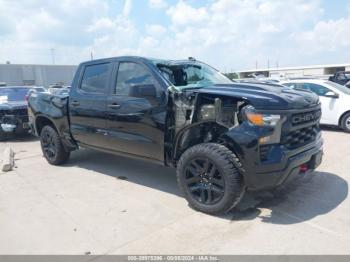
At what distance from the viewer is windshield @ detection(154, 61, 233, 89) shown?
15.2 ft

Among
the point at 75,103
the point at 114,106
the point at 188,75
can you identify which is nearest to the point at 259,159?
the point at 188,75

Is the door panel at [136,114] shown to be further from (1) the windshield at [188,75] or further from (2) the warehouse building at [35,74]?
(2) the warehouse building at [35,74]

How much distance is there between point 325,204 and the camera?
421cm

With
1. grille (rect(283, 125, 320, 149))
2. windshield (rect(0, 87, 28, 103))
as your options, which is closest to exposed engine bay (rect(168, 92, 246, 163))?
grille (rect(283, 125, 320, 149))

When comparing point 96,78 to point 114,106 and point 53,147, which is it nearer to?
point 114,106

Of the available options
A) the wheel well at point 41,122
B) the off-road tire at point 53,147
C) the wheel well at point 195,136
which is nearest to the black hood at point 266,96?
the wheel well at point 195,136

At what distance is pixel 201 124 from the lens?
4141 millimetres

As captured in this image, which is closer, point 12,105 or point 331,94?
point 331,94

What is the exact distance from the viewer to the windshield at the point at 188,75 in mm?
4641

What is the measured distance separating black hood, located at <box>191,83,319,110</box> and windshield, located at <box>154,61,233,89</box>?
57cm

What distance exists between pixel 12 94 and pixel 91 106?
6676mm

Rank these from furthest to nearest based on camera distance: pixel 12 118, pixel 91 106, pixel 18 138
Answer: pixel 18 138, pixel 12 118, pixel 91 106

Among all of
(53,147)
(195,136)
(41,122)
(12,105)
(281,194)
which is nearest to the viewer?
(195,136)

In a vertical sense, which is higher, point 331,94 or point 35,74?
point 35,74
